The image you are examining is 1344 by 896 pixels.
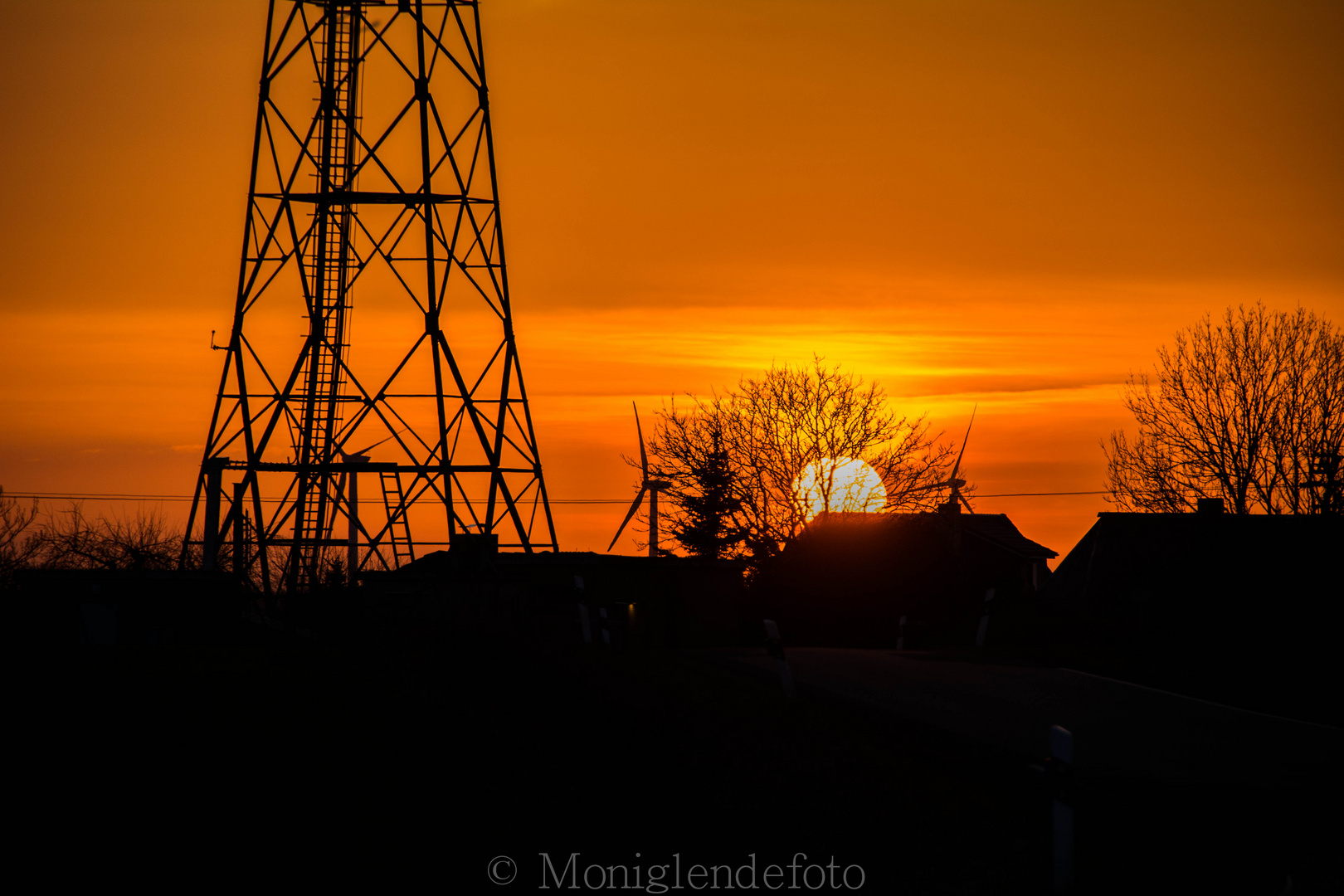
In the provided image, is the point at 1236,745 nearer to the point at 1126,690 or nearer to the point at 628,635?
the point at 1126,690

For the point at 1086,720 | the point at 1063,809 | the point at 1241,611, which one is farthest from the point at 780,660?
the point at 1241,611

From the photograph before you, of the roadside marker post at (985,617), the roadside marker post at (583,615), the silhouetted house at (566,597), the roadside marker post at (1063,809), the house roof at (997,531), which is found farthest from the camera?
the house roof at (997,531)

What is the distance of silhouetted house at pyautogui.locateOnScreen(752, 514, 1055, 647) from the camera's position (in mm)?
43969

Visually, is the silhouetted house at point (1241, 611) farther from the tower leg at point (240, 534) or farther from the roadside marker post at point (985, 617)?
the tower leg at point (240, 534)

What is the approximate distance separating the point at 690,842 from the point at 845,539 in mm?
35862

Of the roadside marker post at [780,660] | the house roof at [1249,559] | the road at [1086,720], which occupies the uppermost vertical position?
the house roof at [1249,559]

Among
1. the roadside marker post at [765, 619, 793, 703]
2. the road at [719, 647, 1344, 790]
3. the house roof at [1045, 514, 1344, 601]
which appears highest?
the house roof at [1045, 514, 1344, 601]

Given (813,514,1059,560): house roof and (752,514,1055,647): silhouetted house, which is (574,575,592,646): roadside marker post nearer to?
(752,514,1055,647): silhouetted house

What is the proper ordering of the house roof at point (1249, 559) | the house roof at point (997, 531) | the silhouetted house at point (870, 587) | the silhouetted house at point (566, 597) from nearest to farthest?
1. the silhouetted house at point (566, 597)
2. the house roof at point (1249, 559)
3. the silhouetted house at point (870, 587)
4. the house roof at point (997, 531)

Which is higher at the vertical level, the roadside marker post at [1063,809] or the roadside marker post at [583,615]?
the roadside marker post at [583,615]

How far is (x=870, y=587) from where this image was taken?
44406mm

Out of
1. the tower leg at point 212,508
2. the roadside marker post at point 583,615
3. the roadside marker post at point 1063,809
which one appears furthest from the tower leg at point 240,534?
the roadside marker post at point 1063,809

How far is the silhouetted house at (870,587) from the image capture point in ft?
144

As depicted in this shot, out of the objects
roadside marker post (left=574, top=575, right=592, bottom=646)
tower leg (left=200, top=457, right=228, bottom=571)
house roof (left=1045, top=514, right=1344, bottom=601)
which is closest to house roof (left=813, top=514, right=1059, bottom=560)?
house roof (left=1045, top=514, right=1344, bottom=601)
